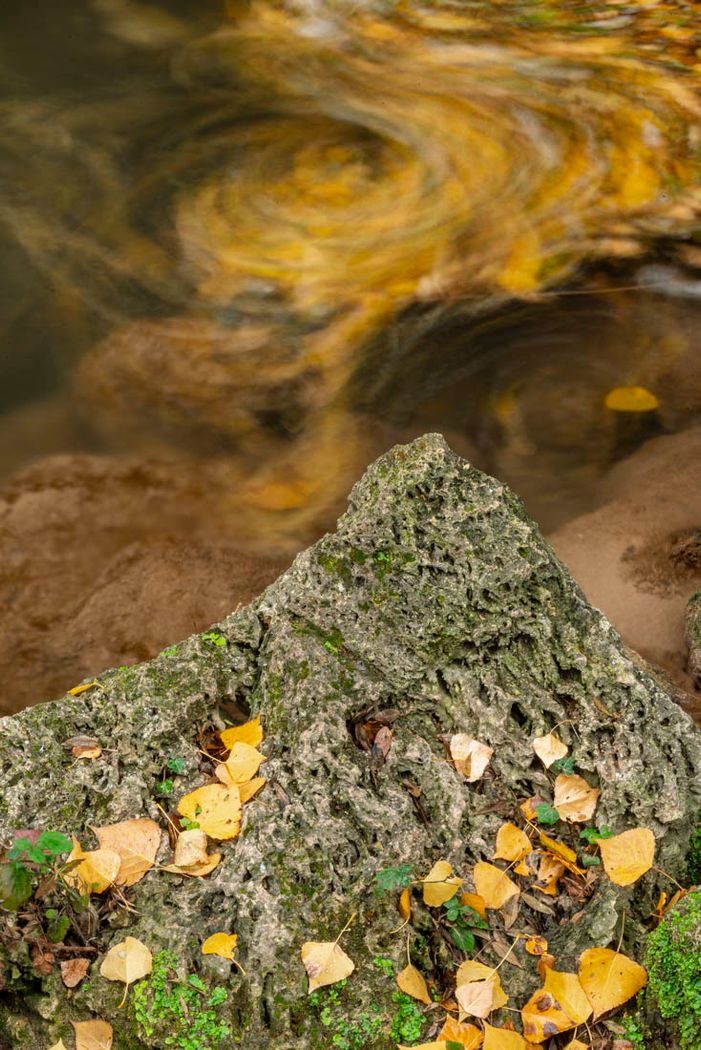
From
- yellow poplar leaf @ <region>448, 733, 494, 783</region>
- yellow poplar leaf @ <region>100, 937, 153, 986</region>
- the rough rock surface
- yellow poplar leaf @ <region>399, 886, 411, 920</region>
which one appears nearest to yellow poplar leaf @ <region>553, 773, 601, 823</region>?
the rough rock surface

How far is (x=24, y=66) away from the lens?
5.61 m

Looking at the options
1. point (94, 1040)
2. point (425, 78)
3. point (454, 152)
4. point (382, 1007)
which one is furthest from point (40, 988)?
point (425, 78)

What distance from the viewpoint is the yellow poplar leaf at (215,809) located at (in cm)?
215

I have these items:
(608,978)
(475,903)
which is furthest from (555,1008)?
(475,903)

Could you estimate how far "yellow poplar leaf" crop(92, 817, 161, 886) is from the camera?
6.88 ft

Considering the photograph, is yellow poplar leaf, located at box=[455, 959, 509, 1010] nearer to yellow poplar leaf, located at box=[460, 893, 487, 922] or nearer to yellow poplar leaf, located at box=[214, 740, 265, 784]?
yellow poplar leaf, located at box=[460, 893, 487, 922]

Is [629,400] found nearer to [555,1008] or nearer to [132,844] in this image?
[555,1008]

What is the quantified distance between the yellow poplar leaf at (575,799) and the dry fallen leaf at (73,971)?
3.44 ft

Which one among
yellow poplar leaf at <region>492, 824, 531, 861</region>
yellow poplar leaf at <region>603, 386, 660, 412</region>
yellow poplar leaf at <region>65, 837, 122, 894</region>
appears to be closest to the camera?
yellow poplar leaf at <region>65, 837, 122, 894</region>

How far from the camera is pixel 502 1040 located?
1944mm

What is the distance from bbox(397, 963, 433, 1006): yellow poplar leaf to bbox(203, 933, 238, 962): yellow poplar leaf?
1.11ft

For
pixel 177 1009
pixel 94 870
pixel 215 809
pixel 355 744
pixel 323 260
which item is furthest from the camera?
pixel 323 260

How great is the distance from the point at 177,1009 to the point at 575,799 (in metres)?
0.95

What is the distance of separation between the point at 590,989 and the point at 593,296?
167 inches
